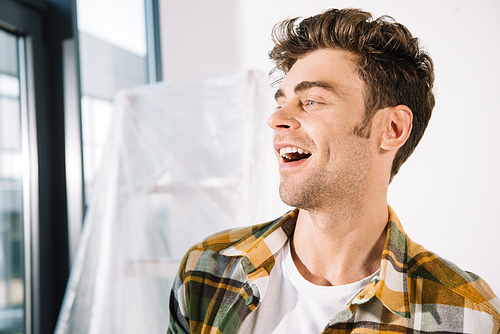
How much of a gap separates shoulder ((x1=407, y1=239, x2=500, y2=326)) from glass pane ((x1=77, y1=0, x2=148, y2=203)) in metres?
1.28

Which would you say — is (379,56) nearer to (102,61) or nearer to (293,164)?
(293,164)

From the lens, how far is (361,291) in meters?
0.83

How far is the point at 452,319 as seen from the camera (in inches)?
30.8

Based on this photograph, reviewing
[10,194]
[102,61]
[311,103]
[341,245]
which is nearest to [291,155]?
[311,103]

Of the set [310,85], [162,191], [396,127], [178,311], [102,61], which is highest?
[102,61]

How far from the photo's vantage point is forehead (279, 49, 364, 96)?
0.97 m

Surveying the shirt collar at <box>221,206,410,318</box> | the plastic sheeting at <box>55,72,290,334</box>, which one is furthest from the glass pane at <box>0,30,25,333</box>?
the shirt collar at <box>221,206,410,318</box>

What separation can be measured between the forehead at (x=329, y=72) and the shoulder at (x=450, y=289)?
41 centimetres

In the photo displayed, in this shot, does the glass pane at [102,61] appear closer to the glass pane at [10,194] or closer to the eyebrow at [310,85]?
the glass pane at [10,194]

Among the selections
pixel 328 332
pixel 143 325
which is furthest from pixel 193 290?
pixel 143 325

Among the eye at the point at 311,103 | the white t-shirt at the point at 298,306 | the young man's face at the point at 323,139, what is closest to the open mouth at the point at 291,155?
the young man's face at the point at 323,139

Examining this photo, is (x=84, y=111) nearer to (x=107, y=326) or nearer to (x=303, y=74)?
(x=107, y=326)

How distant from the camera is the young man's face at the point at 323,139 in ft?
3.04

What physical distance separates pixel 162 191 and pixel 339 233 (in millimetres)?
803
